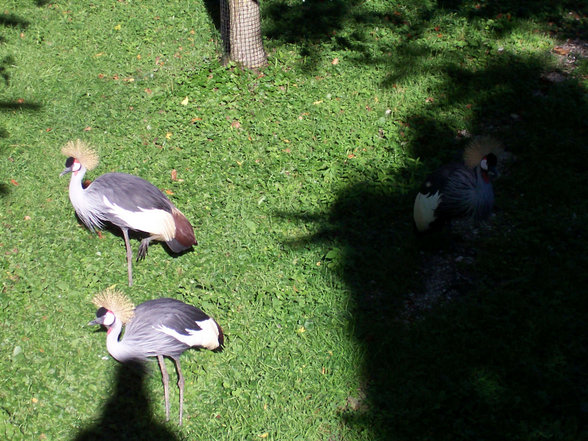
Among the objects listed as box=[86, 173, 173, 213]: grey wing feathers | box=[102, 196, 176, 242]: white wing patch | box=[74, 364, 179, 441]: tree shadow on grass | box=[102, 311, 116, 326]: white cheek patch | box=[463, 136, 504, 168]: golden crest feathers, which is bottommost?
box=[74, 364, 179, 441]: tree shadow on grass

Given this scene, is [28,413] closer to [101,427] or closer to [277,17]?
[101,427]

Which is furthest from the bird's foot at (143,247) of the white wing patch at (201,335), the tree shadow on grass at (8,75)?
the tree shadow on grass at (8,75)

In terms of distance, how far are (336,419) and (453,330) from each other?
3.76 ft

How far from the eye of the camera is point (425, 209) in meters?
4.48

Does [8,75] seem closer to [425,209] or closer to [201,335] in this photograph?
[201,335]

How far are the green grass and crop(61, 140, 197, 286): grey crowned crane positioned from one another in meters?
0.26

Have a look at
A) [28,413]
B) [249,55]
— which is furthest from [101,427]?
[249,55]

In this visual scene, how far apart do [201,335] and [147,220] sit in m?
1.15

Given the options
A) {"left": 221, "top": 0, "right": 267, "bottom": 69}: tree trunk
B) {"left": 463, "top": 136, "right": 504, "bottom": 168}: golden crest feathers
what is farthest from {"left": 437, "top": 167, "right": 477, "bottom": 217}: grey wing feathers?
{"left": 221, "top": 0, "right": 267, "bottom": 69}: tree trunk

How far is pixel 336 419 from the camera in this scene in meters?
3.68

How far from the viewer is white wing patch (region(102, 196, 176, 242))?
443 centimetres

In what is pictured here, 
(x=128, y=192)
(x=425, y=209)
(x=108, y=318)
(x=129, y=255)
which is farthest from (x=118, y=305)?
(x=425, y=209)

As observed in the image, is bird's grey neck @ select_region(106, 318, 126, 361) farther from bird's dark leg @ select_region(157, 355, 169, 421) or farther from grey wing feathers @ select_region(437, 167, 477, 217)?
grey wing feathers @ select_region(437, 167, 477, 217)

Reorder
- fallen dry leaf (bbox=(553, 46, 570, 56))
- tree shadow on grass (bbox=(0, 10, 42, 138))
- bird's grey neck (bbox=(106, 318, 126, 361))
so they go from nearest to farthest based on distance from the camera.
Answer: bird's grey neck (bbox=(106, 318, 126, 361)) → tree shadow on grass (bbox=(0, 10, 42, 138)) → fallen dry leaf (bbox=(553, 46, 570, 56))
